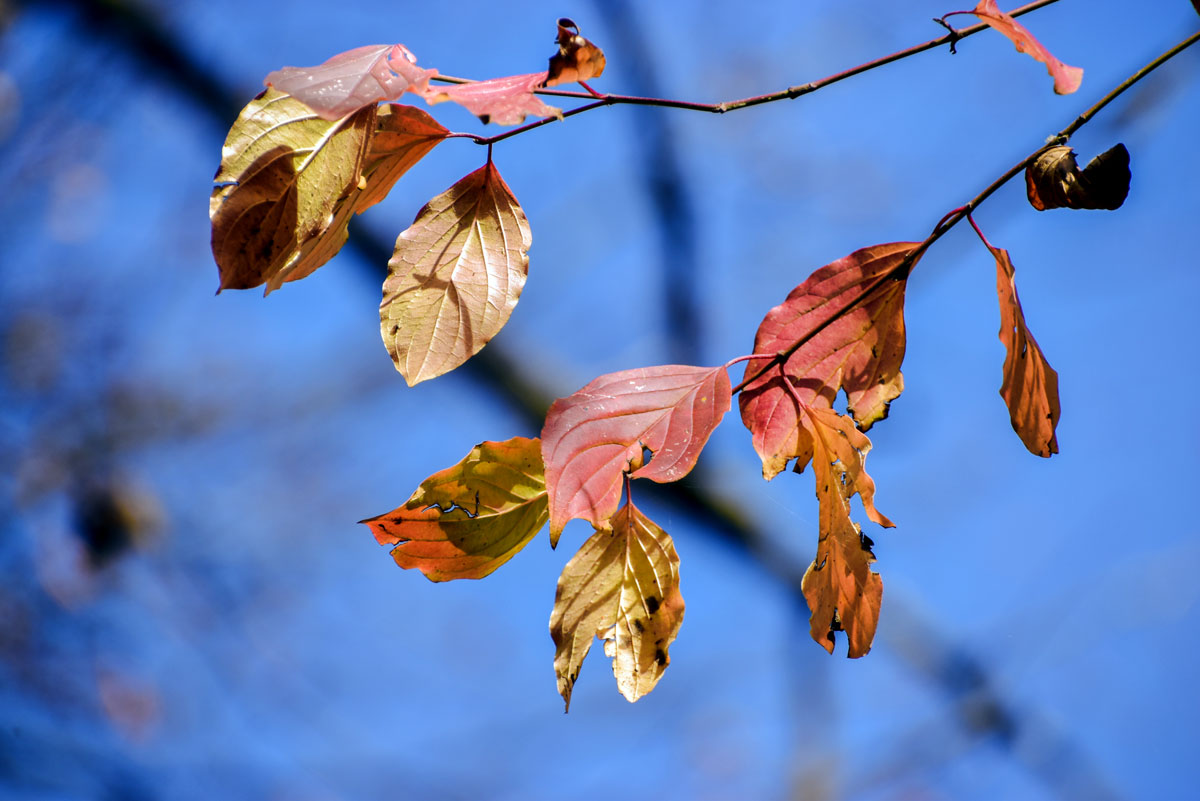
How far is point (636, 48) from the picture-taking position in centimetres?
218

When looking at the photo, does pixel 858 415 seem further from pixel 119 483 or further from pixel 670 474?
pixel 119 483

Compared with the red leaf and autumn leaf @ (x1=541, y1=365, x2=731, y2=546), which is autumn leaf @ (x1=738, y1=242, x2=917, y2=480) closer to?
autumn leaf @ (x1=541, y1=365, x2=731, y2=546)

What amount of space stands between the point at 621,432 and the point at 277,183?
0.68 ft

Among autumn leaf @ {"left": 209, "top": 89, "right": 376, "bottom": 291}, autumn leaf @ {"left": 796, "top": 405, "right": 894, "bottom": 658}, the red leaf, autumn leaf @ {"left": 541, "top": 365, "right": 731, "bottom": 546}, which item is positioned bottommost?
autumn leaf @ {"left": 796, "top": 405, "right": 894, "bottom": 658}

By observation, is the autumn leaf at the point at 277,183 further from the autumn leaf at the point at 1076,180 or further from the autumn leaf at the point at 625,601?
the autumn leaf at the point at 1076,180

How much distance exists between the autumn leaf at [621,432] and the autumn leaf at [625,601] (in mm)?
63

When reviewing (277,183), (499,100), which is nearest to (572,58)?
(499,100)

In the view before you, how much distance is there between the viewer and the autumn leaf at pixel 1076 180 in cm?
35

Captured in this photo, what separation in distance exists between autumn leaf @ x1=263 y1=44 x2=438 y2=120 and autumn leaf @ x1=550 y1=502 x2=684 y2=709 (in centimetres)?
26

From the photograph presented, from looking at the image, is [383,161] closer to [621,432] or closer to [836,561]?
[621,432]

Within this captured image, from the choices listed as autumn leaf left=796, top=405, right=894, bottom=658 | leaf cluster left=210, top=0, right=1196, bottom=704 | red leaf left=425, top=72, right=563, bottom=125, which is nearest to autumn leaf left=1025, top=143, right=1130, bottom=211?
leaf cluster left=210, top=0, right=1196, bottom=704

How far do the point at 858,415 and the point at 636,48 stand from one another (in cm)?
203

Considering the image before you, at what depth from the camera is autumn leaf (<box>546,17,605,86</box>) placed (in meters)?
0.32

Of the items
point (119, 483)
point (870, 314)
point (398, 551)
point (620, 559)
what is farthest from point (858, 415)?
point (119, 483)
